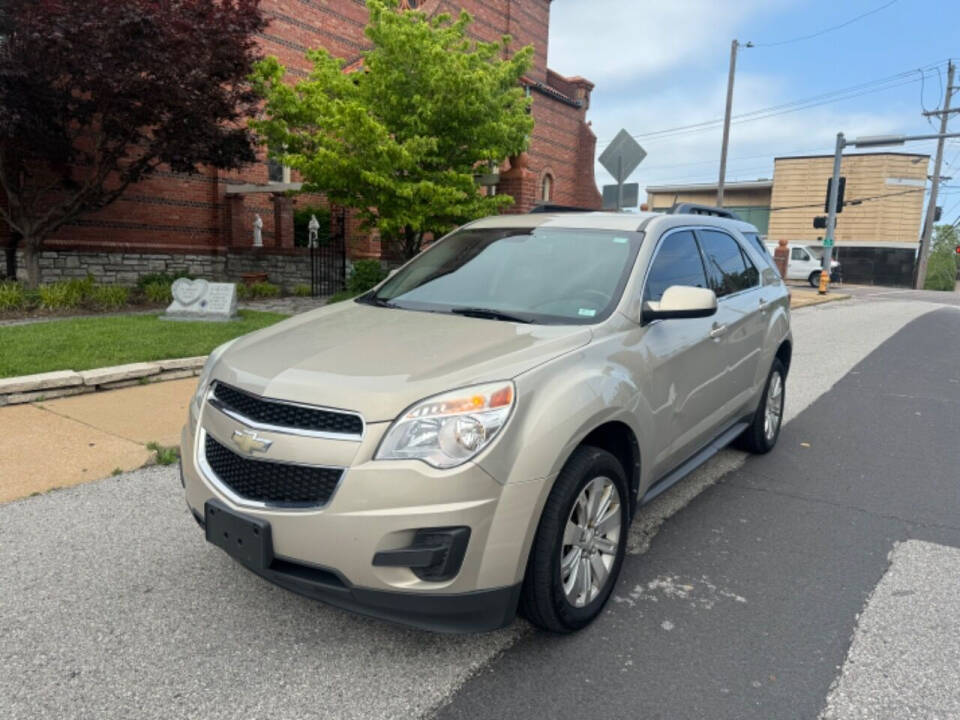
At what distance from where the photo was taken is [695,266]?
432 centimetres

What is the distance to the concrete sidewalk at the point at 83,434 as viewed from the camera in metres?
4.56

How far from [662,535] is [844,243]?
159 ft

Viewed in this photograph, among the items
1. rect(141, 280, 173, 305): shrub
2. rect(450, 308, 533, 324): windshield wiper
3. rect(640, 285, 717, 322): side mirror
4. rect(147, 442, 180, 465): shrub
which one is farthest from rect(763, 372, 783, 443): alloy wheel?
rect(141, 280, 173, 305): shrub

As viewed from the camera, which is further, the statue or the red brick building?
the statue

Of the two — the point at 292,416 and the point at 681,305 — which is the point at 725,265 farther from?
the point at 292,416

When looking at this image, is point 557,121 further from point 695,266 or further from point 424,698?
point 424,698

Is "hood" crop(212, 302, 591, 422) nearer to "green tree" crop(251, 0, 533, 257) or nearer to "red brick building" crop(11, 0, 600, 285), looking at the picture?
"green tree" crop(251, 0, 533, 257)

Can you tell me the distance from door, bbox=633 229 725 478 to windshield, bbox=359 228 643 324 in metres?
0.23

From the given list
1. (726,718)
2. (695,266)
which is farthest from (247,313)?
(726,718)

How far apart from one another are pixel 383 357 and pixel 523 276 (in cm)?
124

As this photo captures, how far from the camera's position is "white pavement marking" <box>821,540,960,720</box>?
2.55 metres

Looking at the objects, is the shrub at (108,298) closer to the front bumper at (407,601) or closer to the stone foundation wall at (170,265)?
the stone foundation wall at (170,265)

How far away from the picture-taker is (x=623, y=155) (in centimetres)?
892

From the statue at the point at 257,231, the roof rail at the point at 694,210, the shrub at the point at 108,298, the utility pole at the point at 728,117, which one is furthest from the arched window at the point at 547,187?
the roof rail at the point at 694,210
